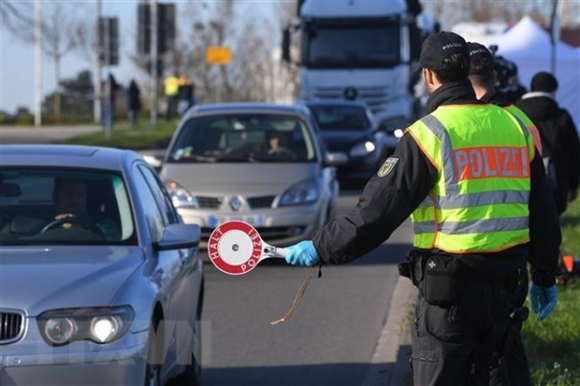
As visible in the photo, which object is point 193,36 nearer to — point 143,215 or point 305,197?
point 305,197

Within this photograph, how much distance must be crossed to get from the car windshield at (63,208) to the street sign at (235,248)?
2163 mm

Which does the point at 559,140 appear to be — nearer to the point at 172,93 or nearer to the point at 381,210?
the point at 381,210

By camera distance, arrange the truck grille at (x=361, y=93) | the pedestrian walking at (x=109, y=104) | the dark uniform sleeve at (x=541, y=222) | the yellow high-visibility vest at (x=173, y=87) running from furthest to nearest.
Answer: the yellow high-visibility vest at (x=173, y=87) < the pedestrian walking at (x=109, y=104) < the truck grille at (x=361, y=93) < the dark uniform sleeve at (x=541, y=222)

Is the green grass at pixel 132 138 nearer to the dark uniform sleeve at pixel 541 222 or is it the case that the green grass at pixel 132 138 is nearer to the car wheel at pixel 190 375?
the car wheel at pixel 190 375

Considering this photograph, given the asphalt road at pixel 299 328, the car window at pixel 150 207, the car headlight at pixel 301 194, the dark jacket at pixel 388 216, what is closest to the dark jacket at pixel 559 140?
the asphalt road at pixel 299 328

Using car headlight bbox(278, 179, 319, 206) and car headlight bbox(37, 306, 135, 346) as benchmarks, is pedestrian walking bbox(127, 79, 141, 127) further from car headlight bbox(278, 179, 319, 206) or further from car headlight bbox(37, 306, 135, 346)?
car headlight bbox(37, 306, 135, 346)

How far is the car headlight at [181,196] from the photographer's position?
13.2 meters

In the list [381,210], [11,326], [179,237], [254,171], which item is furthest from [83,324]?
[254,171]

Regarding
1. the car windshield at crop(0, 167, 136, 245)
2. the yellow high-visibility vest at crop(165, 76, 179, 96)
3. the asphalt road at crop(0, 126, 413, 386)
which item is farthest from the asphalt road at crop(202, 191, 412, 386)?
the yellow high-visibility vest at crop(165, 76, 179, 96)

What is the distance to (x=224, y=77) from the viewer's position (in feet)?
165

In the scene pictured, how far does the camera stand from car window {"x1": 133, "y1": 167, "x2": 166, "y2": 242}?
7.11 meters

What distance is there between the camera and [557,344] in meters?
8.25

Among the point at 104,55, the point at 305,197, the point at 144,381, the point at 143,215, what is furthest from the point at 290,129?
the point at 104,55

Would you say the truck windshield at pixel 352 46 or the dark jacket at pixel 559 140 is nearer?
the dark jacket at pixel 559 140
